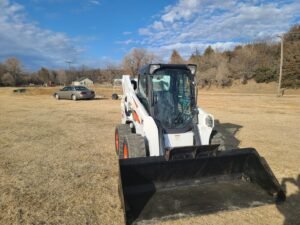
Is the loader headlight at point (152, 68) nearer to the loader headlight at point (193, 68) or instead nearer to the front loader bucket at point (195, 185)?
the loader headlight at point (193, 68)

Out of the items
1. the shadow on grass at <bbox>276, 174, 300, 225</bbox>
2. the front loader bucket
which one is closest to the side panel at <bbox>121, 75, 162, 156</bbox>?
the front loader bucket

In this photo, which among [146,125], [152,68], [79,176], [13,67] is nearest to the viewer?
[146,125]

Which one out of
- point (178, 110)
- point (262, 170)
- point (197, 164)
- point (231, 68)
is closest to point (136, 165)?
point (197, 164)

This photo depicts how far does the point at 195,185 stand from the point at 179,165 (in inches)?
19.6

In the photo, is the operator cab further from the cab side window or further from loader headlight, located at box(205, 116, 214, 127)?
loader headlight, located at box(205, 116, 214, 127)

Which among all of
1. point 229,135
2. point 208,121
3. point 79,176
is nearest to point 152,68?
point 208,121

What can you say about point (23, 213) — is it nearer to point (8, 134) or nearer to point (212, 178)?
point (212, 178)

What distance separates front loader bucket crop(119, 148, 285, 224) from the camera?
343 cm

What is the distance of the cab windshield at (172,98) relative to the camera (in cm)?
474

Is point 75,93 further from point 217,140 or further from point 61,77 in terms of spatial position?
point 61,77

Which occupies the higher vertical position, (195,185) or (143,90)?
(143,90)

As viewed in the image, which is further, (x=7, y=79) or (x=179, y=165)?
(x=7, y=79)

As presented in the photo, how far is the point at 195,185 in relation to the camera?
13.2 ft

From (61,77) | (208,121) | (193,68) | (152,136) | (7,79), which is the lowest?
(152,136)
